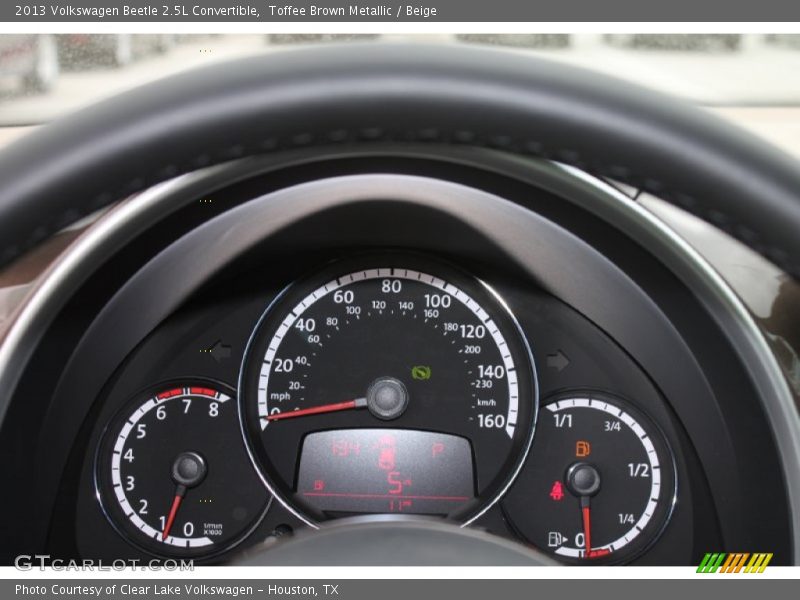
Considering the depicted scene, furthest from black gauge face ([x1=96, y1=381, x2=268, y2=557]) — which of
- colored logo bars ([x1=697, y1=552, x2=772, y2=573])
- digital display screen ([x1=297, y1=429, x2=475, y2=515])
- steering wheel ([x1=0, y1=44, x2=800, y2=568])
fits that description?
steering wheel ([x1=0, y1=44, x2=800, y2=568])

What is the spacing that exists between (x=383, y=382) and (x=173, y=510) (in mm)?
421

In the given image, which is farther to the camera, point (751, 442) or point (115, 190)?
point (751, 442)

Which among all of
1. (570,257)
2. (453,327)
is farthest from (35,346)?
(570,257)

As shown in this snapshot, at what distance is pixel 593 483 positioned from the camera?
171cm

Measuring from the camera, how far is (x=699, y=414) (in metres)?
1.61

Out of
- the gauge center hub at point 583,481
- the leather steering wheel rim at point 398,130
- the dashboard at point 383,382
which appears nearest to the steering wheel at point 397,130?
the leather steering wheel rim at point 398,130

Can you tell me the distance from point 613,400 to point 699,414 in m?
0.17

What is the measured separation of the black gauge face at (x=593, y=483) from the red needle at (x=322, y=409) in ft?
1.00

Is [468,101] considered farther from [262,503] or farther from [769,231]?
[262,503]

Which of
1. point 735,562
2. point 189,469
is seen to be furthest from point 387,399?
point 735,562

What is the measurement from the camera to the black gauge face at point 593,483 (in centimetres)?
172

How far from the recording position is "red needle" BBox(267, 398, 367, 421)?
5.85 feet

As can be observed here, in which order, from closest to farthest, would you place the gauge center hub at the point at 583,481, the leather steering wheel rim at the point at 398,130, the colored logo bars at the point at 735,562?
the leather steering wheel rim at the point at 398,130, the colored logo bars at the point at 735,562, the gauge center hub at the point at 583,481

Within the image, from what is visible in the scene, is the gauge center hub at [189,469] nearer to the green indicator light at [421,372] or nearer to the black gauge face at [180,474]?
the black gauge face at [180,474]
